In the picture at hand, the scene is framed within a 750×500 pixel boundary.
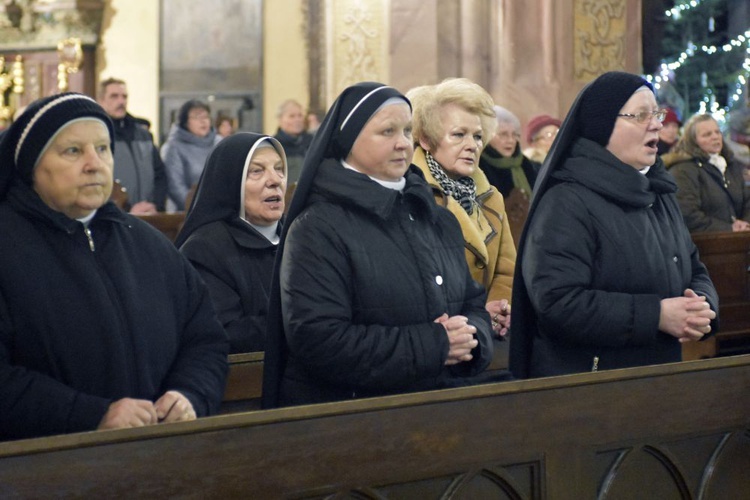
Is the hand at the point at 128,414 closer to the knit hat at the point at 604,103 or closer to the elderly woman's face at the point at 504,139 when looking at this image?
the knit hat at the point at 604,103

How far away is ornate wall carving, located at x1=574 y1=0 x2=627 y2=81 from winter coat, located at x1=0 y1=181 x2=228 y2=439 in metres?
9.59

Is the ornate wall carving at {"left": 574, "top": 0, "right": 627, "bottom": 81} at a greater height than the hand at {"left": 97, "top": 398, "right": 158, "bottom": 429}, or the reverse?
the ornate wall carving at {"left": 574, "top": 0, "right": 627, "bottom": 81}

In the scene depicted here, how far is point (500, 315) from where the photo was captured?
4289mm

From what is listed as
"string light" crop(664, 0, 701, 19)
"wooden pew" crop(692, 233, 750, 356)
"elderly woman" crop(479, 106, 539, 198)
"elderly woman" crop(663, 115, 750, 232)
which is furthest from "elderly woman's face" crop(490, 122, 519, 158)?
"string light" crop(664, 0, 701, 19)

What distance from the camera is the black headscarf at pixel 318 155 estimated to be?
3316 mm

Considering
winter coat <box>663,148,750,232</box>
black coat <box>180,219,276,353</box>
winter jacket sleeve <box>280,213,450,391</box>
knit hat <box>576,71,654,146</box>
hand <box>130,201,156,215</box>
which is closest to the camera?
winter jacket sleeve <box>280,213,450,391</box>

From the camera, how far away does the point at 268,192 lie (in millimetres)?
4367

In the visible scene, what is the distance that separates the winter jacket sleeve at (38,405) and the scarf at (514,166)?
4.34 meters

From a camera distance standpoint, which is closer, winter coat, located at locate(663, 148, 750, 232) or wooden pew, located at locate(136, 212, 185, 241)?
wooden pew, located at locate(136, 212, 185, 241)

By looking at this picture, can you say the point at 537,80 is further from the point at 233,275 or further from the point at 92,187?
the point at 92,187

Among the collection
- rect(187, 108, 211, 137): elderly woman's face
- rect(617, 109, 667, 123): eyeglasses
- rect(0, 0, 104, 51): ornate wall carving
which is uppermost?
rect(0, 0, 104, 51): ornate wall carving

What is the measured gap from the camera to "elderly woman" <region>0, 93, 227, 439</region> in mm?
2760

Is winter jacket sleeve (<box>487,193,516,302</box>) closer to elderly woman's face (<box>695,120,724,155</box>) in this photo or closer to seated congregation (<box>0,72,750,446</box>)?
seated congregation (<box>0,72,750,446</box>)

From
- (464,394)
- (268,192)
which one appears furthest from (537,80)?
(464,394)
